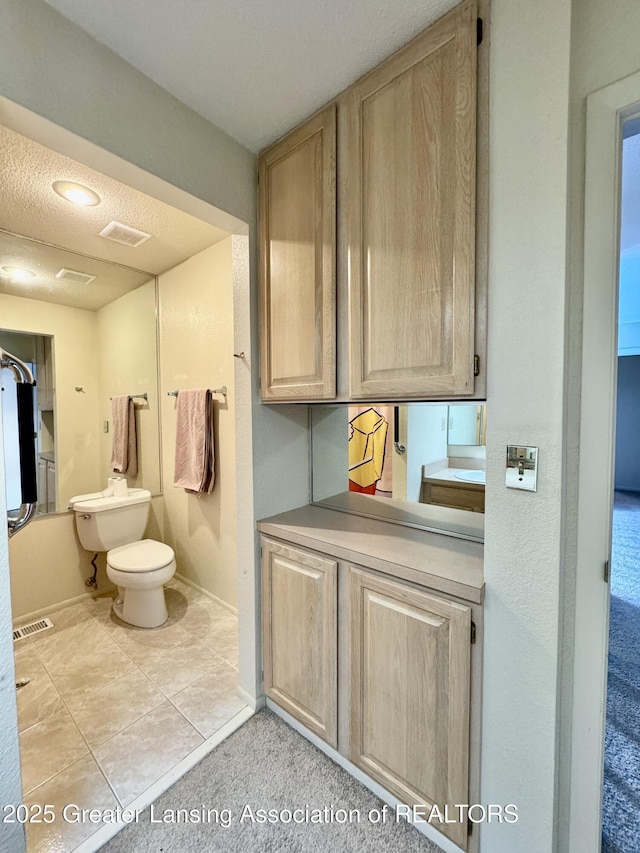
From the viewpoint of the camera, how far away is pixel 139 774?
4.21 ft

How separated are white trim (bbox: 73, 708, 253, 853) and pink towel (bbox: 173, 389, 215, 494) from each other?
1.24 metres

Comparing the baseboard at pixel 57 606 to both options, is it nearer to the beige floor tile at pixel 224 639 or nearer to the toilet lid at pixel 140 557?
the toilet lid at pixel 140 557

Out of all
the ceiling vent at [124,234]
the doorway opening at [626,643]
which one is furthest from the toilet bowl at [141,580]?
the doorway opening at [626,643]

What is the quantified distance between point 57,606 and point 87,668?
0.78 meters

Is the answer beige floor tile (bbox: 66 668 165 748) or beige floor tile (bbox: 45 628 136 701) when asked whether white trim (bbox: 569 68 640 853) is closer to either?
beige floor tile (bbox: 66 668 165 748)

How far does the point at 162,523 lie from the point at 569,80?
10.5 ft

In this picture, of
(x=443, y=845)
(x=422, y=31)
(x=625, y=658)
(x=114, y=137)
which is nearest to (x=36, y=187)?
(x=114, y=137)

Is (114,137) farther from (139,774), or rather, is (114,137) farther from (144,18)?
(139,774)

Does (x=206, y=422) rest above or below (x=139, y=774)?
above

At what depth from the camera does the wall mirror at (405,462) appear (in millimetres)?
1312

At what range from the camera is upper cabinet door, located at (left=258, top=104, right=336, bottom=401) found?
1259 mm

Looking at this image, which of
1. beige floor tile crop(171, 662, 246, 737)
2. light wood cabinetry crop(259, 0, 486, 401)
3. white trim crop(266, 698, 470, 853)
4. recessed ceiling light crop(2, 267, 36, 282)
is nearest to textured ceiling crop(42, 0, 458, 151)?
light wood cabinetry crop(259, 0, 486, 401)

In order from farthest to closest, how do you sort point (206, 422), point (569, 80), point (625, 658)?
point (206, 422), point (625, 658), point (569, 80)

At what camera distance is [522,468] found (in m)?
0.90
